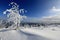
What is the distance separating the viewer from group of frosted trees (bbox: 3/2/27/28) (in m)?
1.45

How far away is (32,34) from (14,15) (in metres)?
0.35

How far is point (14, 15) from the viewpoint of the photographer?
146 centimetres

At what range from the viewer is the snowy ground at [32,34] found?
1380 mm

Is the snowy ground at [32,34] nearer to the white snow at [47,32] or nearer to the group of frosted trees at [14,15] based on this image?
the white snow at [47,32]

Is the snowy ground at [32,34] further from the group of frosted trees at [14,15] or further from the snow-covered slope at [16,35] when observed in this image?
the group of frosted trees at [14,15]

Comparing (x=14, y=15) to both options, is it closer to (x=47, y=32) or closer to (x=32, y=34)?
(x=32, y=34)

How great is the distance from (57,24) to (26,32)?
17.0 inches

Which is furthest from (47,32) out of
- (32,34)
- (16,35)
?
(16,35)

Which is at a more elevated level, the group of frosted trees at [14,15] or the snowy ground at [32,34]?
the group of frosted trees at [14,15]

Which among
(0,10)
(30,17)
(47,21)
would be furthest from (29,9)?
(0,10)

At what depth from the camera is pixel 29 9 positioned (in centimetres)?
145

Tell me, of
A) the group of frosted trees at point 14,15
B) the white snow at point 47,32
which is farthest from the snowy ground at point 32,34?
the group of frosted trees at point 14,15

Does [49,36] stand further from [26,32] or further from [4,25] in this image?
[4,25]

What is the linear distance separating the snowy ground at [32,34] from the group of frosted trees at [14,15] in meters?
0.11
